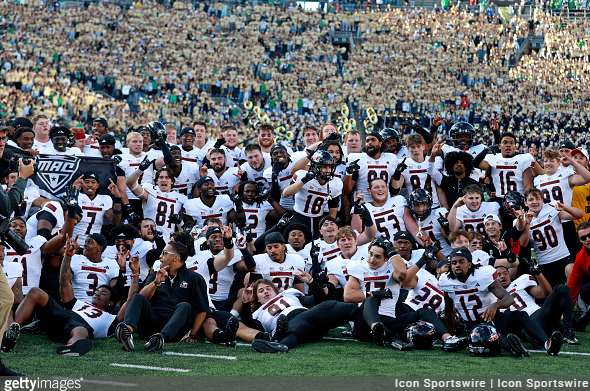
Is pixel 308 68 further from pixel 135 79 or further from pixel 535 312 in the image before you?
pixel 535 312

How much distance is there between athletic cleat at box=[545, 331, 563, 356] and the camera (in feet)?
19.4

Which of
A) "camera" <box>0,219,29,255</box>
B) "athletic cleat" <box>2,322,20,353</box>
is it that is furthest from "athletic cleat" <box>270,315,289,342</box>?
"camera" <box>0,219,29,255</box>

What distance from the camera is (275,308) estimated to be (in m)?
6.82

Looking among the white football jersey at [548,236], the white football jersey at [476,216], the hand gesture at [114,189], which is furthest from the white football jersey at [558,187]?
the hand gesture at [114,189]

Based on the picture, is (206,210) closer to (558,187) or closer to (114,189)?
(114,189)

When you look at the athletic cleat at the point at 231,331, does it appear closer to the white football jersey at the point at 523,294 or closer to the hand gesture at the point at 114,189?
the white football jersey at the point at 523,294

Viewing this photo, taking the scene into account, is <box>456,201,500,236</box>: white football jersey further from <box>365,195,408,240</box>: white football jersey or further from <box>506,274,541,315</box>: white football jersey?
<box>506,274,541,315</box>: white football jersey

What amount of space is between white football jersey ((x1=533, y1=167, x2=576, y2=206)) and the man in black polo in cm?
452

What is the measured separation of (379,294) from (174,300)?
1.86 metres

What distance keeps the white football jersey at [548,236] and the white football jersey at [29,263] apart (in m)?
5.31

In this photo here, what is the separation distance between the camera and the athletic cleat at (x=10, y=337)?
5789mm

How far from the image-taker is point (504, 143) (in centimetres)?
895

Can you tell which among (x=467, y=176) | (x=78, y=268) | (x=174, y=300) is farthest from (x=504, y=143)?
(x=78, y=268)

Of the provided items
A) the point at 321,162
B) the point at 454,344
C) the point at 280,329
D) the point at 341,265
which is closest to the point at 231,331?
the point at 280,329
